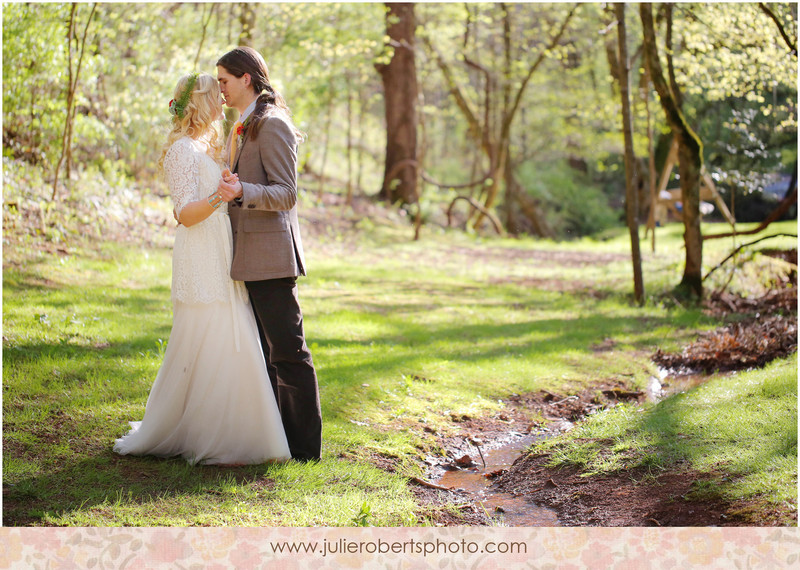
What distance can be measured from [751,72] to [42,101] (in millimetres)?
9232

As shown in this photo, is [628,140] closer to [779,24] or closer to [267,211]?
[779,24]

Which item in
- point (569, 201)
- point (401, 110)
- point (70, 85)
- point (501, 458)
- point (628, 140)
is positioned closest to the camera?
point (501, 458)

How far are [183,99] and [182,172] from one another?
37 cm

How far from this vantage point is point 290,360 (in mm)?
3723

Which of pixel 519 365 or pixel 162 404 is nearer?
pixel 162 404

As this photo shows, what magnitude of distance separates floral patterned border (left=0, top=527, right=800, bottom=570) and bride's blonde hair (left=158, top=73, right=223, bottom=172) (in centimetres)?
184

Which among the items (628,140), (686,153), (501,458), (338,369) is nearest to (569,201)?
(686,153)

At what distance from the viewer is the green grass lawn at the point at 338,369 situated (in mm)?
3365

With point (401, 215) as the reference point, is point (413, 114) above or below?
above

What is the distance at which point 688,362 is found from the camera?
6.68 m

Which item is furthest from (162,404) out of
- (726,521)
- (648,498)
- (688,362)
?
(688,362)

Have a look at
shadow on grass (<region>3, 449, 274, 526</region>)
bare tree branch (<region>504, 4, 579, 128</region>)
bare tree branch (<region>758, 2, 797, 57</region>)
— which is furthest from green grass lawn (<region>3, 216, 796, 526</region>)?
bare tree branch (<region>504, 4, 579, 128</region>)

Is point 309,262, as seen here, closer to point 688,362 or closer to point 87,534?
point 688,362

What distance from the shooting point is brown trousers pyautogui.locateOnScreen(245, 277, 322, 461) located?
3.67 meters
